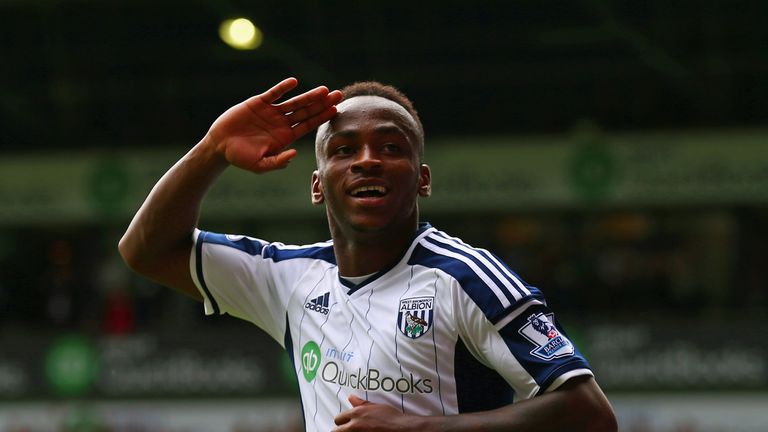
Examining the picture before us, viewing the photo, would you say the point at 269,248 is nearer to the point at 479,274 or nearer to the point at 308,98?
the point at 308,98

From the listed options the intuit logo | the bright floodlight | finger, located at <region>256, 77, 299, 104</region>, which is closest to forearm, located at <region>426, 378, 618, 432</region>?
the intuit logo

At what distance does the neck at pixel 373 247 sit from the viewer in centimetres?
432

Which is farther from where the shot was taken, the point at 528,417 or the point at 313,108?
the point at 313,108

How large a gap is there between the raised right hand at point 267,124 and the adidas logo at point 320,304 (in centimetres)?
47

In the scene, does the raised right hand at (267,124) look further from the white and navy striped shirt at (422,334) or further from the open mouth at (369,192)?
the white and navy striped shirt at (422,334)

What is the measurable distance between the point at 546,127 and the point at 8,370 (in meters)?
A: 9.24

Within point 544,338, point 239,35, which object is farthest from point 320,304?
point 239,35

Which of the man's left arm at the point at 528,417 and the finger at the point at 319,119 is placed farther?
the finger at the point at 319,119

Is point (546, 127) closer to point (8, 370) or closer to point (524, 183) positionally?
point (524, 183)

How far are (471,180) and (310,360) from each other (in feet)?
52.9

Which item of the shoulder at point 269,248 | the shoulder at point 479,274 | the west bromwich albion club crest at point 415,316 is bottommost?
the west bromwich albion club crest at point 415,316

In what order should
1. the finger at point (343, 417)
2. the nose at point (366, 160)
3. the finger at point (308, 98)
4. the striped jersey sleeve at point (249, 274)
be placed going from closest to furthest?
the finger at point (343, 417) → the nose at point (366, 160) → the finger at point (308, 98) → the striped jersey sleeve at point (249, 274)

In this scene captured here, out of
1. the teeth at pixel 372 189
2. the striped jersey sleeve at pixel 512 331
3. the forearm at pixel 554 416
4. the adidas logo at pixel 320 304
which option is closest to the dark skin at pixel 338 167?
the teeth at pixel 372 189

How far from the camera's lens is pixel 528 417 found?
3.84 metres
